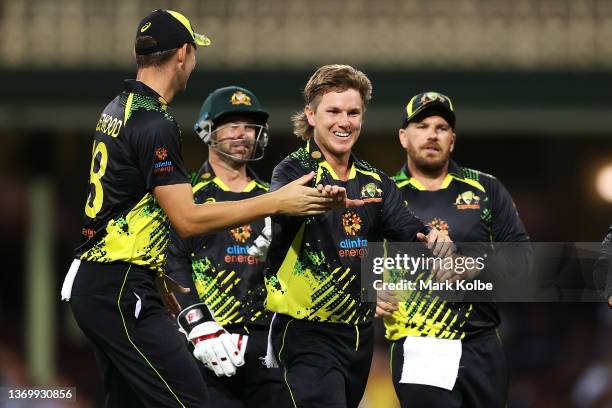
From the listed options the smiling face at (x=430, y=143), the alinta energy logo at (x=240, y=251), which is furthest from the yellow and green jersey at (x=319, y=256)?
the smiling face at (x=430, y=143)

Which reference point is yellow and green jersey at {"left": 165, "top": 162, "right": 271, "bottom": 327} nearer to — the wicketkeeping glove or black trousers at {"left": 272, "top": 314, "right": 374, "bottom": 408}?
the wicketkeeping glove

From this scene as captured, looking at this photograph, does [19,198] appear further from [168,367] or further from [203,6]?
[168,367]

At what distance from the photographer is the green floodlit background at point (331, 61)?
12.9m

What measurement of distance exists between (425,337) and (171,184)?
6.65 feet

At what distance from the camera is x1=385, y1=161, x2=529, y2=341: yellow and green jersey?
6.52 meters

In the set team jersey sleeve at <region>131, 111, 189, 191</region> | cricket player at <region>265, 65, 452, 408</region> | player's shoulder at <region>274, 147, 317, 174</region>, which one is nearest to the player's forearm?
Result: team jersey sleeve at <region>131, 111, 189, 191</region>

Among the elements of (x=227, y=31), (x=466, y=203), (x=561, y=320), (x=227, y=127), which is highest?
(x=227, y=31)

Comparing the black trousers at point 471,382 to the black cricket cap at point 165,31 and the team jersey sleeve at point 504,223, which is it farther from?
the black cricket cap at point 165,31

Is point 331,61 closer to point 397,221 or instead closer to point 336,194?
point 397,221

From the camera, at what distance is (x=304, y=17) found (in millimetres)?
13852

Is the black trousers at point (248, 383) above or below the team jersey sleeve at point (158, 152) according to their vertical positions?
below

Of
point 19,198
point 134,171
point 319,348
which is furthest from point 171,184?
point 19,198

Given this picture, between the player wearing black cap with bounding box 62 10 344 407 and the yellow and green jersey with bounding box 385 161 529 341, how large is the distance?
5.41ft

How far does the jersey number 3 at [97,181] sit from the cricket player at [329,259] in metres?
0.85
